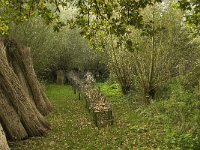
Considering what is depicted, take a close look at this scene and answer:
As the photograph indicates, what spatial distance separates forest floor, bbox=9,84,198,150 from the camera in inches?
483

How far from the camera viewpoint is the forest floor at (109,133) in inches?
483

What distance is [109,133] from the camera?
46.6 feet

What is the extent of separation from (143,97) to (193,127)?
27.8 ft

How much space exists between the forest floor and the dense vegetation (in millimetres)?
31

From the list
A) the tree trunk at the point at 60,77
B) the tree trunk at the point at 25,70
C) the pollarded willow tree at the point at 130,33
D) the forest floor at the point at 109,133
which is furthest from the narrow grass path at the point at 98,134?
the tree trunk at the point at 60,77

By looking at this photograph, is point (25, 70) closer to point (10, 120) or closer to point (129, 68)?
point (10, 120)

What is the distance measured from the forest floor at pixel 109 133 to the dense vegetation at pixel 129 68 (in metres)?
0.03

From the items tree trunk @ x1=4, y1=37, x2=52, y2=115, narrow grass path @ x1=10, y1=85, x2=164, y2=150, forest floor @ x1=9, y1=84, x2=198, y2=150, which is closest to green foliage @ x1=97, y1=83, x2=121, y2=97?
forest floor @ x1=9, y1=84, x2=198, y2=150

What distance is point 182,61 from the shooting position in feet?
71.6

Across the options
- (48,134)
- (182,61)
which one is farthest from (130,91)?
(48,134)

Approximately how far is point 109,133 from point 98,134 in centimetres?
41

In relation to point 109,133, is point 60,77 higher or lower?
lower

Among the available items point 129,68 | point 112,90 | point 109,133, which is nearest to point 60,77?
point 112,90

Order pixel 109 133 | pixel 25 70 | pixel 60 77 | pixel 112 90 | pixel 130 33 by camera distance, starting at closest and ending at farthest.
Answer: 1. pixel 130 33
2. pixel 109 133
3. pixel 25 70
4. pixel 112 90
5. pixel 60 77
